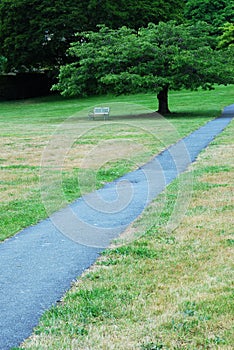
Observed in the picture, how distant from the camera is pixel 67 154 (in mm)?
Result: 12508

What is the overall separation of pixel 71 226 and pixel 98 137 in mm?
10027

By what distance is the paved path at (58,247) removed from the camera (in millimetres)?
3791

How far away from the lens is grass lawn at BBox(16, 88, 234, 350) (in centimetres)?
334

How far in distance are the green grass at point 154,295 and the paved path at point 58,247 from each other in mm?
127

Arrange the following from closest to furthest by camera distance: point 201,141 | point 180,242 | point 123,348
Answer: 1. point 123,348
2. point 180,242
3. point 201,141

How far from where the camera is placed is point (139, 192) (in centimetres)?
777

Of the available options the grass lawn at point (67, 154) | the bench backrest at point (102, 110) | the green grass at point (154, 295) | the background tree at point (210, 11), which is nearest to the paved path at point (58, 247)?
the green grass at point (154, 295)

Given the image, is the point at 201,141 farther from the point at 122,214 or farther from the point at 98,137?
the point at 122,214

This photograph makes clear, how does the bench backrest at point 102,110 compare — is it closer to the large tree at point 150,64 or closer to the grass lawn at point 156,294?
the large tree at point 150,64

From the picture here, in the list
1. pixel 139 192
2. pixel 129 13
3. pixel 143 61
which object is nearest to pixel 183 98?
pixel 129 13

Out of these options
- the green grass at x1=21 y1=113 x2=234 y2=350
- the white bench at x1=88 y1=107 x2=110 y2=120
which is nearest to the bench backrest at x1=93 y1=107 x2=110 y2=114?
the white bench at x1=88 y1=107 x2=110 y2=120

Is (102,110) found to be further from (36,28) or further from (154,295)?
(154,295)

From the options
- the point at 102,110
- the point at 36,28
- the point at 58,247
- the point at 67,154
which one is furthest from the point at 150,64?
the point at 58,247

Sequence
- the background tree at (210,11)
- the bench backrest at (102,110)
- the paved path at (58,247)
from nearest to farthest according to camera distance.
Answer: the paved path at (58,247), the bench backrest at (102,110), the background tree at (210,11)
